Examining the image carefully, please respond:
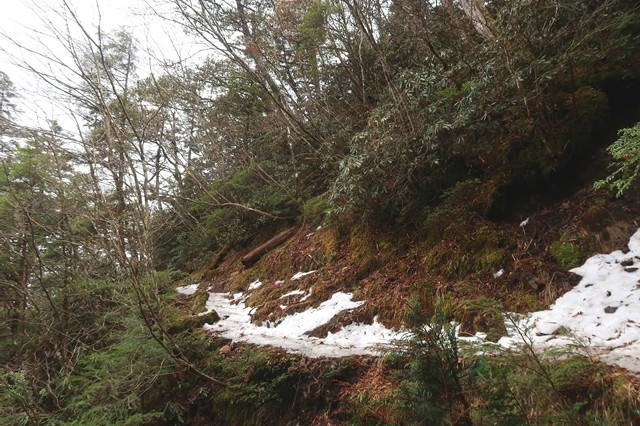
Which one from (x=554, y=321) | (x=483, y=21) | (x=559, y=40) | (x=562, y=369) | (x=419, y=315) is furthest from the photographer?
(x=483, y=21)

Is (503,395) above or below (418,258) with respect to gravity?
below

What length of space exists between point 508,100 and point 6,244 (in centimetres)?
935

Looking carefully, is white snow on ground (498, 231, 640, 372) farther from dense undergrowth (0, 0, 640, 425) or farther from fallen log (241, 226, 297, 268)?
fallen log (241, 226, 297, 268)

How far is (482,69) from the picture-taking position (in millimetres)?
4922

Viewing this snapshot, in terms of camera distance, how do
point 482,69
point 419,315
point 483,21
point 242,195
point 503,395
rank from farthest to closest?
point 242,195, point 483,21, point 482,69, point 419,315, point 503,395

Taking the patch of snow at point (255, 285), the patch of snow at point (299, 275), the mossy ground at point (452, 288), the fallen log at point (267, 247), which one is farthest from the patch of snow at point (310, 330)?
the fallen log at point (267, 247)

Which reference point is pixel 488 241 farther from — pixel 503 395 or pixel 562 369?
pixel 503 395

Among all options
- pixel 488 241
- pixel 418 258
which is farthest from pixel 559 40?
pixel 418 258

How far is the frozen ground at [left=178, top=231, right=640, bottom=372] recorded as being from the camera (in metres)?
2.63

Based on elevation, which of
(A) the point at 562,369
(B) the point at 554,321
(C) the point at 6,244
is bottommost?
(B) the point at 554,321

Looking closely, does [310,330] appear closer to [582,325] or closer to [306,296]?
[306,296]

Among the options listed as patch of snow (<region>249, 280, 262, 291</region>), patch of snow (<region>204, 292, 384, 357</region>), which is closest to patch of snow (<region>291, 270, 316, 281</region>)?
patch of snow (<region>204, 292, 384, 357</region>)

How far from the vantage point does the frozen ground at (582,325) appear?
263 centimetres

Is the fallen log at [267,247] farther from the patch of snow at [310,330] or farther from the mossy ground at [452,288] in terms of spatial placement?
the mossy ground at [452,288]
